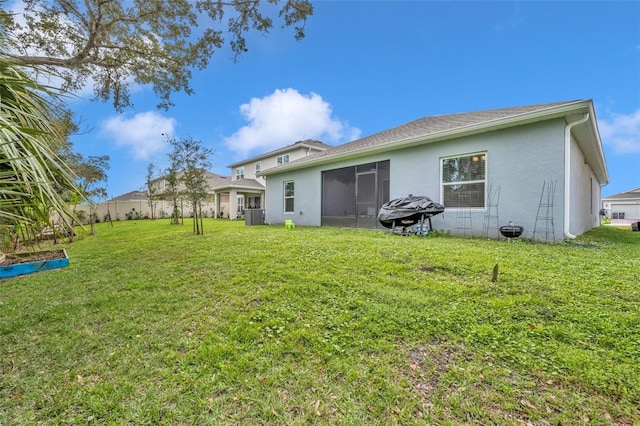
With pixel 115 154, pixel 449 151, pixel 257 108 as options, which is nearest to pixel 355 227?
pixel 449 151

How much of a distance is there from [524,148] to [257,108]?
14.8 metres

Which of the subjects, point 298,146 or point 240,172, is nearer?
point 298,146

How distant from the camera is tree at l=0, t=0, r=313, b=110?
6715 mm

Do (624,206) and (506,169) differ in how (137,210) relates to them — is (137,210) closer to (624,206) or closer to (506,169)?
(506,169)

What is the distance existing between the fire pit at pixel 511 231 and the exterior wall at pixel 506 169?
1.14 ft

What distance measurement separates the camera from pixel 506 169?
6922mm

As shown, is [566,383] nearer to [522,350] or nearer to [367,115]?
[522,350]

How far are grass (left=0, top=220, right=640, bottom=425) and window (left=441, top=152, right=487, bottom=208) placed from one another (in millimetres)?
3380

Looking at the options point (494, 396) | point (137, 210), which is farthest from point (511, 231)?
point (137, 210)

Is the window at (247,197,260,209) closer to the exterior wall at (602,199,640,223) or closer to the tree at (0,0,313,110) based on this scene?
the tree at (0,0,313,110)

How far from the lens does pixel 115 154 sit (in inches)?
682

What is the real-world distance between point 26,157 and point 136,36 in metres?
8.62

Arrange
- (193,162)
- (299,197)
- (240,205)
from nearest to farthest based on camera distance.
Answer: (193,162)
(299,197)
(240,205)

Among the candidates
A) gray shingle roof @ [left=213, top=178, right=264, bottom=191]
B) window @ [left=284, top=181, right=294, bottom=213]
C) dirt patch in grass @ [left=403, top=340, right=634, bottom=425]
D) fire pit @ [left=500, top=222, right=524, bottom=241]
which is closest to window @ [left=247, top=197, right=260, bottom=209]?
gray shingle roof @ [left=213, top=178, right=264, bottom=191]
